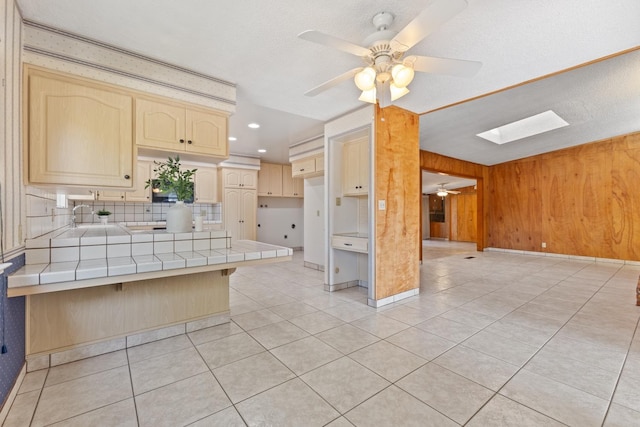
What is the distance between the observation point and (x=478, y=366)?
6.42ft

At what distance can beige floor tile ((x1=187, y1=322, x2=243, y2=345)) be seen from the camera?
2.35 m

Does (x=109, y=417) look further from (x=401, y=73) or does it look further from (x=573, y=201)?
(x=573, y=201)

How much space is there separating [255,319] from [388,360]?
145 cm

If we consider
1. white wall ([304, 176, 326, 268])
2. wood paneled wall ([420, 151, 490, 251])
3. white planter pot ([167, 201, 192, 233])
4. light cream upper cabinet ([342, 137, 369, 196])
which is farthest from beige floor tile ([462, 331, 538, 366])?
wood paneled wall ([420, 151, 490, 251])

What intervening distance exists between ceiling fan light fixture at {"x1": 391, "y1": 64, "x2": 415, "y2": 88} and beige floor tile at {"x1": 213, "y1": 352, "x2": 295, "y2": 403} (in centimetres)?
214

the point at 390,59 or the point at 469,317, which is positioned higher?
the point at 390,59

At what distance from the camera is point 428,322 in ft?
9.04

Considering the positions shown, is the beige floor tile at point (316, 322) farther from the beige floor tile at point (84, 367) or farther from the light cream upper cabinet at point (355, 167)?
the light cream upper cabinet at point (355, 167)

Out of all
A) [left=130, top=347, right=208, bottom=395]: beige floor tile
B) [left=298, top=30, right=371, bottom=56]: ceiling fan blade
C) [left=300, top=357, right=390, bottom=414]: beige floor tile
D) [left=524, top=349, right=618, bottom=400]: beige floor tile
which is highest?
[left=298, top=30, right=371, bottom=56]: ceiling fan blade

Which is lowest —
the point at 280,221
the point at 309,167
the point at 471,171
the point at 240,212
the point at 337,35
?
the point at 280,221

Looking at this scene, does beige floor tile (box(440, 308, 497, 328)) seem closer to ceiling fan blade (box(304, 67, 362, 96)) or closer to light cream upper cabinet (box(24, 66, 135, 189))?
ceiling fan blade (box(304, 67, 362, 96))

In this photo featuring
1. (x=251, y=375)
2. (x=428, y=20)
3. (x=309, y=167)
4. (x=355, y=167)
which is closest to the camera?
(x=428, y=20)

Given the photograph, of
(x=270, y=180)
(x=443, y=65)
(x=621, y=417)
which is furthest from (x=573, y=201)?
(x=270, y=180)

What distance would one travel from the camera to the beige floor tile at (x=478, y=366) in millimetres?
1791
